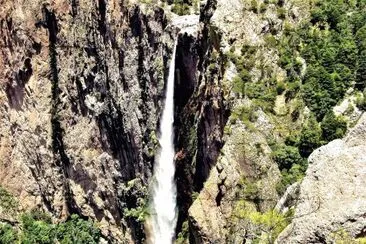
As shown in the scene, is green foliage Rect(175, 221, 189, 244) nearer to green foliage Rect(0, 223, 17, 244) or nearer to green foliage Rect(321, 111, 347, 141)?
green foliage Rect(321, 111, 347, 141)

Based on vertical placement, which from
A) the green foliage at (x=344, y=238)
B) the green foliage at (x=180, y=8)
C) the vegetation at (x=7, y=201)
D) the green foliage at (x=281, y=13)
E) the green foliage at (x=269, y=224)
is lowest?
the vegetation at (x=7, y=201)

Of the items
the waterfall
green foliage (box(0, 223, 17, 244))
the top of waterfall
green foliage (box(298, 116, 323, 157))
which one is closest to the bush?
green foliage (box(0, 223, 17, 244))

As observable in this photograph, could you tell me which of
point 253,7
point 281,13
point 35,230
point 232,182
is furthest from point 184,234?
point 35,230

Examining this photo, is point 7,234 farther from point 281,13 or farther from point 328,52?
point 328,52

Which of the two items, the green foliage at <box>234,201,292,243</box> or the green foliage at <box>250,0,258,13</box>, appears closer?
the green foliage at <box>234,201,292,243</box>

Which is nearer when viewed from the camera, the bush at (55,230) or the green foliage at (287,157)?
the green foliage at (287,157)

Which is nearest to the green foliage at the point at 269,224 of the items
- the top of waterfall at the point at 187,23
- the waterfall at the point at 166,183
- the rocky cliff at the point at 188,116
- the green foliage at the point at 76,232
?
the rocky cliff at the point at 188,116

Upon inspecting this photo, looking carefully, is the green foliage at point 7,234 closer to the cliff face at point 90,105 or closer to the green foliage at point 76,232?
the cliff face at point 90,105
